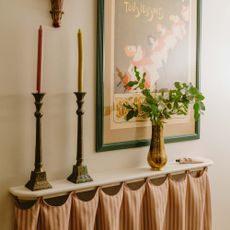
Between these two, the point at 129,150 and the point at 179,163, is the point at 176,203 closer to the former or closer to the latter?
Answer: the point at 179,163

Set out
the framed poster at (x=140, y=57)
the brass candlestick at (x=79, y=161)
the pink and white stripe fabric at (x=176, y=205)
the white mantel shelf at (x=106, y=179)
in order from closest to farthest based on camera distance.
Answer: the white mantel shelf at (x=106, y=179)
the brass candlestick at (x=79, y=161)
the framed poster at (x=140, y=57)
the pink and white stripe fabric at (x=176, y=205)

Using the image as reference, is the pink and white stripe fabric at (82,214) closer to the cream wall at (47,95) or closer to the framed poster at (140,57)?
the cream wall at (47,95)

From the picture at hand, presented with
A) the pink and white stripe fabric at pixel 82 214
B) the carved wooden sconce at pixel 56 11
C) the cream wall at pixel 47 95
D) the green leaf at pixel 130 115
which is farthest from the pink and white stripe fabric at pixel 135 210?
the carved wooden sconce at pixel 56 11

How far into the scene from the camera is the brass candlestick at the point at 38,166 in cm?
154

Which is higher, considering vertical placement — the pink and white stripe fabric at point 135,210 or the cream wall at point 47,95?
the cream wall at point 47,95

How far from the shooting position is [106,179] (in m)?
1.73

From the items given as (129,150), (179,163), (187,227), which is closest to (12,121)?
(129,150)

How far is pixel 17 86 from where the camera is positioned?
157cm

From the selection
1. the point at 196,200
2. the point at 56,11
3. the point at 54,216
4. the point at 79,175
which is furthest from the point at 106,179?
the point at 56,11

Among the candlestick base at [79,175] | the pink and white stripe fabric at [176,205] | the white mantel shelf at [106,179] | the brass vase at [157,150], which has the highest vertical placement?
the brass vase at [157,150]

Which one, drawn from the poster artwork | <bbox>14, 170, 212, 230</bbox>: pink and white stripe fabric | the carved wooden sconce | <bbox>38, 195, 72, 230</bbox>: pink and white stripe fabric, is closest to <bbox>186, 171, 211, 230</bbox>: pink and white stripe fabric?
<bbox>14, 170, 212, 230</bbox>: pink and white stripe fabric

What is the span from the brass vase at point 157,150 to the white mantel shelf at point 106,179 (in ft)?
0.13

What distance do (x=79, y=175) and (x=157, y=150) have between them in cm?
42

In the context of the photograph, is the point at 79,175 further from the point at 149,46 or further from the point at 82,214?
the point at 149,46
